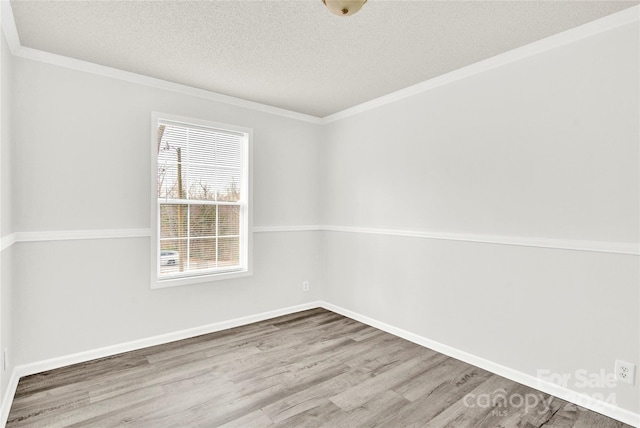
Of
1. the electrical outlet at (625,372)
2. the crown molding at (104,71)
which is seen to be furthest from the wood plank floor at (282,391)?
the crown molding at (104,71)

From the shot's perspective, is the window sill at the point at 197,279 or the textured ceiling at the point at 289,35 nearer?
the textured ceiling at the point at 289,35

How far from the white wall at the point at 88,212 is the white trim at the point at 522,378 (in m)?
1.91

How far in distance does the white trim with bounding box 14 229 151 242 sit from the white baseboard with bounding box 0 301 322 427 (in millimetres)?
978

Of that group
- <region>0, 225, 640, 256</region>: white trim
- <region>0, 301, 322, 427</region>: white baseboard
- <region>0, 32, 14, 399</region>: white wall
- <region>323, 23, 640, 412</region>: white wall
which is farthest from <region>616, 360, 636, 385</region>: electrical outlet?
<region>0, 32, 14, 399</region>: white wall

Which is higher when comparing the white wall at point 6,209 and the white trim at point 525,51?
the white trim at point 525,51

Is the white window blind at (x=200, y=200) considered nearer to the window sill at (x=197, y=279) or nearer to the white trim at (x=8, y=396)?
the window sill at (x=197, y=279)

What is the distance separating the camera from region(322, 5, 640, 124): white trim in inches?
84.0

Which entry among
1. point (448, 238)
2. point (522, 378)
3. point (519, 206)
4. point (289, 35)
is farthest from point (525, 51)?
point (522, 378)

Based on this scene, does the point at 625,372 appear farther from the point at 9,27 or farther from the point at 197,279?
the point at 9,27

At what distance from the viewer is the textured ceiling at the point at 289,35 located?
208 cm

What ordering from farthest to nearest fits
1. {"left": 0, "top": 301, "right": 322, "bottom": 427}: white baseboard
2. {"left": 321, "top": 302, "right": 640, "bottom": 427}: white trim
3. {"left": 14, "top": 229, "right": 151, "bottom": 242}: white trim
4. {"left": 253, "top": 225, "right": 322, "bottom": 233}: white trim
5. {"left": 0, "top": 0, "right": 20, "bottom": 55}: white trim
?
{"left": 253, "top": 225, "right": 322, "bottom": 233}: white trim → {"left": 14, "top": 229, "right": 151, "bottom": 242}: white trim → {"left": 0, "top": 301, "right": 322, "bottom": 427}: white baseboard → {"left": 321, "top": 302, "right": 640, "bottom": 427}: white trim → {"left": 0, "top": 0, "right": 20, "bottom": 55}: white trim

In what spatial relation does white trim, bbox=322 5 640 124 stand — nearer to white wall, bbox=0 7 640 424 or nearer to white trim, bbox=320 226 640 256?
white wall, bbox=0 7 640 424

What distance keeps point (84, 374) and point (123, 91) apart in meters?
2.43

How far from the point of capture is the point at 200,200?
359 centimetres
